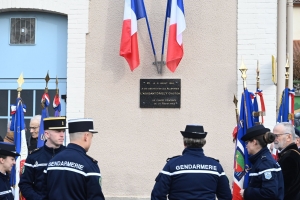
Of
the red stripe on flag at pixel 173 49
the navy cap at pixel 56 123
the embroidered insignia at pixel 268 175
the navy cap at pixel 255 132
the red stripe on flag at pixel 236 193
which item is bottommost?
the red stripe on flag at pixel 236 193

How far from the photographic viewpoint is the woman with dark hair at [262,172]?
6160 mm

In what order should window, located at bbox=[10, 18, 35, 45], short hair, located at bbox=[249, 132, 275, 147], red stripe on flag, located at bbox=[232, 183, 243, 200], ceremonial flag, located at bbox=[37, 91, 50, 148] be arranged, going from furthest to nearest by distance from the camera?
window, located at bbox=[10, 18, 35, 45]
ceremonial flag, located at bbox=[37, 91, 50, 148]
red stripe on flag, located at bbox=[232, 183, 243, 200]
short hair, located at bbox=[249, 132, 275, 147]

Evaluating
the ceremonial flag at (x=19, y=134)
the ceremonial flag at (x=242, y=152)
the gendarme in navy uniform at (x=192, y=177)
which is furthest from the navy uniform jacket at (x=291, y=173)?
the ceremonial flag at (x=19, y=134)

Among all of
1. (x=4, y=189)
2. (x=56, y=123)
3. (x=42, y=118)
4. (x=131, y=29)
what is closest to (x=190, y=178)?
(x=56, y=123)

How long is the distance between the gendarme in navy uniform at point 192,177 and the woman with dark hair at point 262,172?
32 centimetres

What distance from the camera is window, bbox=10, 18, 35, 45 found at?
1084 cm

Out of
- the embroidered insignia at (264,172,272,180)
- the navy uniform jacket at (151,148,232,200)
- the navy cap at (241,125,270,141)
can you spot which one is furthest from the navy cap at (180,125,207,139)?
the embroidered insignia at (264,172,272,180)

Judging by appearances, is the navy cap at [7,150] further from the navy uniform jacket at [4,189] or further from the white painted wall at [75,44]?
the white painted wall at [75,44]

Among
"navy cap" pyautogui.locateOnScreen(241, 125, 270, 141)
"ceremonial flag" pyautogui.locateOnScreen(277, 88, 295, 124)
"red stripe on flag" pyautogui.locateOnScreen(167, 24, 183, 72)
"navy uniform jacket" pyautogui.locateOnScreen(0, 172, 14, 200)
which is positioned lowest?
"navy uniform jacket" pyautogui.locateOnScreen(0, 172, 14, 200)

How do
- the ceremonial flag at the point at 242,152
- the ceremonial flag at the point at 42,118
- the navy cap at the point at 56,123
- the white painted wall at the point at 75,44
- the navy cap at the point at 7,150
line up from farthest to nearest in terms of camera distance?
1. the white painted wall at the point at 75,44
2. the ceremonial flag at the point at 42,118
3. the ceremonial flag at the point at 242,152
4. the navy cap at the point at 56,123
5. the navy cap at the point at 7,150

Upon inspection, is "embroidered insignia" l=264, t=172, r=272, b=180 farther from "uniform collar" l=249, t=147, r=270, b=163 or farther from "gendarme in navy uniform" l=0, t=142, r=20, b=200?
"gendarme in navy uniform" l=0, t=142, r=20, b=200

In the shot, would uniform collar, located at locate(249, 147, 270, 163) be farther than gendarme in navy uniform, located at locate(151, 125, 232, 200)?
Yes

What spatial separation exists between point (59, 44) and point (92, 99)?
3.92 ft

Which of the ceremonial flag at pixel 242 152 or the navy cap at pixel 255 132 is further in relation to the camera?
the ceremonial flag at pixel 242 152
